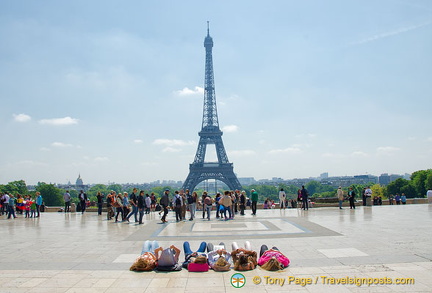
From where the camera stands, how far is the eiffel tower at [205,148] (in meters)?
89.7

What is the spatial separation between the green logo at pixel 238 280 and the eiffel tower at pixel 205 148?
8037 cm

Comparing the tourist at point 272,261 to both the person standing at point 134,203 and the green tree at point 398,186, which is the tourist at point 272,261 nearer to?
the person standing at point 134,203

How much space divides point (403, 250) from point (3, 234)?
50.4 feet

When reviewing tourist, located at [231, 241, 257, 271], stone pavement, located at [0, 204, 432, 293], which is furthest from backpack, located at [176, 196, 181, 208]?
tourist, located at [231, 241, 257, 271]

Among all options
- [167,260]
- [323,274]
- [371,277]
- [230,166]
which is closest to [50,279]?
[167,260]

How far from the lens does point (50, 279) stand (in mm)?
8188

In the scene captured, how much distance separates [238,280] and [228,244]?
4474mm

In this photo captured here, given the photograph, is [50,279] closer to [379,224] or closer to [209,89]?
[379,224]

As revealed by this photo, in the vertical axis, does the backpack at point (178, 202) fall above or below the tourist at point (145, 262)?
above

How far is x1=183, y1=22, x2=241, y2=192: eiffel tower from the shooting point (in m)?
89.7

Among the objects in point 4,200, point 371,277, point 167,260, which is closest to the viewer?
point 371,277

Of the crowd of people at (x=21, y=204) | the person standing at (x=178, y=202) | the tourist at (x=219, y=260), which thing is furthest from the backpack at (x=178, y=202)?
the tourist at (x=219, y=260)

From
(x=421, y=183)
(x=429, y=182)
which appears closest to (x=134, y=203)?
(x=429, y=182)

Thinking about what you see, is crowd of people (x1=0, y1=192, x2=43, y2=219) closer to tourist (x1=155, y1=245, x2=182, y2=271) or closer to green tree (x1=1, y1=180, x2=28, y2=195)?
tourist (x1=155, y1=245, x2=182, y2=271)
